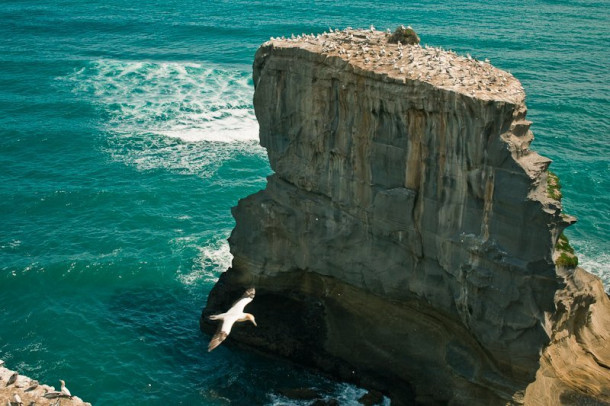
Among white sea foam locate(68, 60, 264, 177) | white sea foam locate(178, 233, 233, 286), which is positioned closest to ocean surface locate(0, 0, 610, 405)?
white sea foam locate(178, 233, 233, 286)

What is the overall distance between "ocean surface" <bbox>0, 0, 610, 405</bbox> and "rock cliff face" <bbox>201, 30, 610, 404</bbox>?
3.94m

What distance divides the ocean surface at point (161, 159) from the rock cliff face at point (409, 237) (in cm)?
394

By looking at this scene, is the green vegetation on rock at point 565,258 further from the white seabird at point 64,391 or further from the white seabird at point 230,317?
the white seabird at point 64,391

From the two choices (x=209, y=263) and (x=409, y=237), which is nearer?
(x=409, y=237)

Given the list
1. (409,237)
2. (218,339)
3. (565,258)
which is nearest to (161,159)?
(218,339)

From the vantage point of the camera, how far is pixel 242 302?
4316 cm

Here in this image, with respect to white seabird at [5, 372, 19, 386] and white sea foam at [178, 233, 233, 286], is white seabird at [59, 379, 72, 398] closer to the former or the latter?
white seabird at [5, 372, 19, 386]

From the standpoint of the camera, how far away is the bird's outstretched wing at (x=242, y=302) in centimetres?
4262

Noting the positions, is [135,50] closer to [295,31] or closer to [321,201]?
[295,31]

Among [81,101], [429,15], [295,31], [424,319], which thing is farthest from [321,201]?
[429,15]

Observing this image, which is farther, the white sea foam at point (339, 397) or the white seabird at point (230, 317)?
the white sea foam at point (339, 397)

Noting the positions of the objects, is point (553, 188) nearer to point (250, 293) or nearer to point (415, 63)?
point (415, 63)

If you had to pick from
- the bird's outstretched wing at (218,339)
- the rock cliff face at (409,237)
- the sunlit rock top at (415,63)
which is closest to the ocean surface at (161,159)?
the rock cliff face at (409,237)

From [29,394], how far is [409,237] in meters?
19.3
